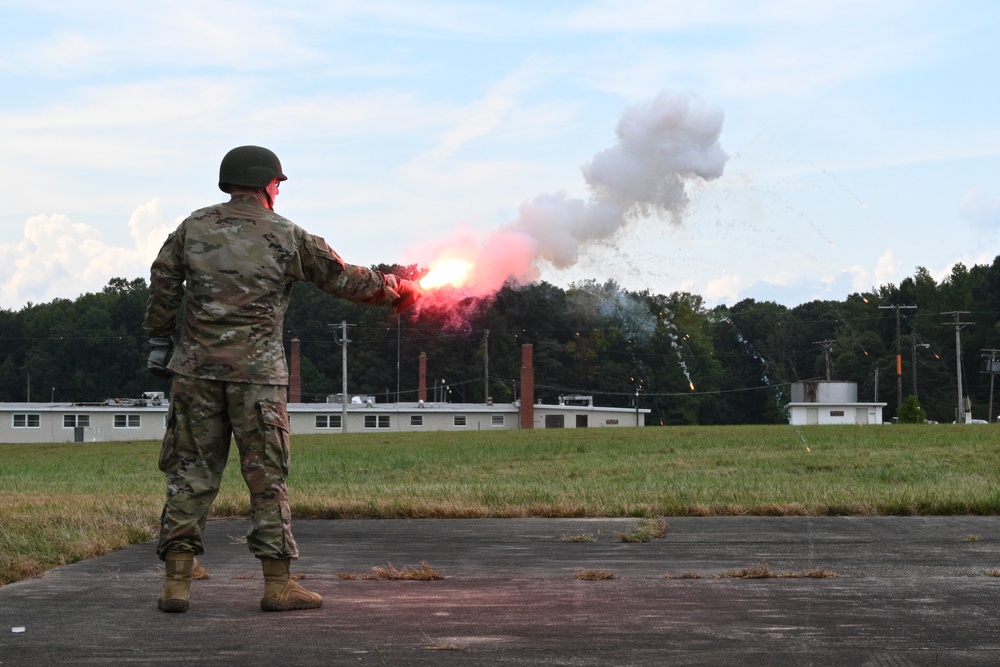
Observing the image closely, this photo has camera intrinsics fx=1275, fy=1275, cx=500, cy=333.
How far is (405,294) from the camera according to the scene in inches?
300

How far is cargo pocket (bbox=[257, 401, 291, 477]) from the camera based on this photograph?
673 cm

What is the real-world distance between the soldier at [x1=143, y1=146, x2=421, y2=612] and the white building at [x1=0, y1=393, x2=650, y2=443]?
81.7 m

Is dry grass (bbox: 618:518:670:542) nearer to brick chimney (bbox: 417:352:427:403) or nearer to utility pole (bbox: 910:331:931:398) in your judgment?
brick chimney (bbox: 417:352:427:403)

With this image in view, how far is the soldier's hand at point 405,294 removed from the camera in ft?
24.9

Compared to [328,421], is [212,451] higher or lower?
lower

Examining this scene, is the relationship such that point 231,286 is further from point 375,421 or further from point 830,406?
point 830,406

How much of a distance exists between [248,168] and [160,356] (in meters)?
1.15

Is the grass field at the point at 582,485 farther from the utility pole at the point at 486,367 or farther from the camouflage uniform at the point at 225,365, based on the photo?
the utility pole at the point at 486,367

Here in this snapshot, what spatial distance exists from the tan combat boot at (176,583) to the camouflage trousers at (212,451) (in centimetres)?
14

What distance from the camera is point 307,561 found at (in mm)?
8109

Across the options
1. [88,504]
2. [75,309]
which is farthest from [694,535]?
[75,309]

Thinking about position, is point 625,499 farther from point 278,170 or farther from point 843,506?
point 278,170

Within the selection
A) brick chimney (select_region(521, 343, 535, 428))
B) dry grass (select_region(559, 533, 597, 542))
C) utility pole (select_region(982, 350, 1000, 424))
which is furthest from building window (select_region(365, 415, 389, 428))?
dry grass (select_region(559, 533, 597, 542))

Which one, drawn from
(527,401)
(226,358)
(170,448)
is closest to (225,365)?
(226,358)
